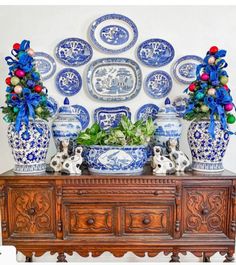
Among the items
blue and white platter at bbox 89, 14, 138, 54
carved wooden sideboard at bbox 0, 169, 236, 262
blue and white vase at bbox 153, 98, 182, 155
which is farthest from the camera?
blue and white platter at bbox 89, 14, 138, 54

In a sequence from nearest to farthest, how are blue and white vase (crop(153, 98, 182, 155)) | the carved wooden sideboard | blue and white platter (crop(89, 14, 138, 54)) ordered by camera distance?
the carved wooden sideboard
blue and white vase (crop(153, 98, 182, 155))
blue and white platter (crop(89, 14, 138, 54))

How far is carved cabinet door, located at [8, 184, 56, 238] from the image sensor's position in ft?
5.20

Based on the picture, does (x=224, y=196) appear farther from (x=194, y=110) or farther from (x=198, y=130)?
(x=194, y=110)

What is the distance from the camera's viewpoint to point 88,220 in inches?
62.4

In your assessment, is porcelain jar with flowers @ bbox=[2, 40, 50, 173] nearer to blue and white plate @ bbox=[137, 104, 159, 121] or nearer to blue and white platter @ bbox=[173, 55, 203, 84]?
blue and white plate @ bbox=[137, 104, 159, 121]

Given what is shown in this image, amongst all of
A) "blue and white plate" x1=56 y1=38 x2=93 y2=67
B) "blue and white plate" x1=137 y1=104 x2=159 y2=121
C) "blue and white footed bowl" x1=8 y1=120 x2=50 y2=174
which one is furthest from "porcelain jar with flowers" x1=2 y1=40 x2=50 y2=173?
"blue and white plate" x1=137 y1=104 x2=159 y2=121

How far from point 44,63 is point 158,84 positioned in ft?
2.78

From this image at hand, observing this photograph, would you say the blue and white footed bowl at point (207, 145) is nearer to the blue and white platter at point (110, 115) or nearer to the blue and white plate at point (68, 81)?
the blue and white platter at point (110, 115)

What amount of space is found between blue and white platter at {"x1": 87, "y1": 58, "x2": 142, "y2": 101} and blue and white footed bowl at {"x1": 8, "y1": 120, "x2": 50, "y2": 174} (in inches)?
20.6

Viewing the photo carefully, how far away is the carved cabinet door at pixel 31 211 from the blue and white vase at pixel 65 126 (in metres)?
0.33

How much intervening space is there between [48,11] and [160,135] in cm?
122

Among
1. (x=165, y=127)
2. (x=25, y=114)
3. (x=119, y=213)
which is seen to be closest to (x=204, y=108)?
(x=165, y=127)

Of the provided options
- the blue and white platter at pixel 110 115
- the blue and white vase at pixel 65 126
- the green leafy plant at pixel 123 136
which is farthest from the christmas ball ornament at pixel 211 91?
the blue and white vase at pixel 65 126

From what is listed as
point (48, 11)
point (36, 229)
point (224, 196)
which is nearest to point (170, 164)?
point (224, 196)
